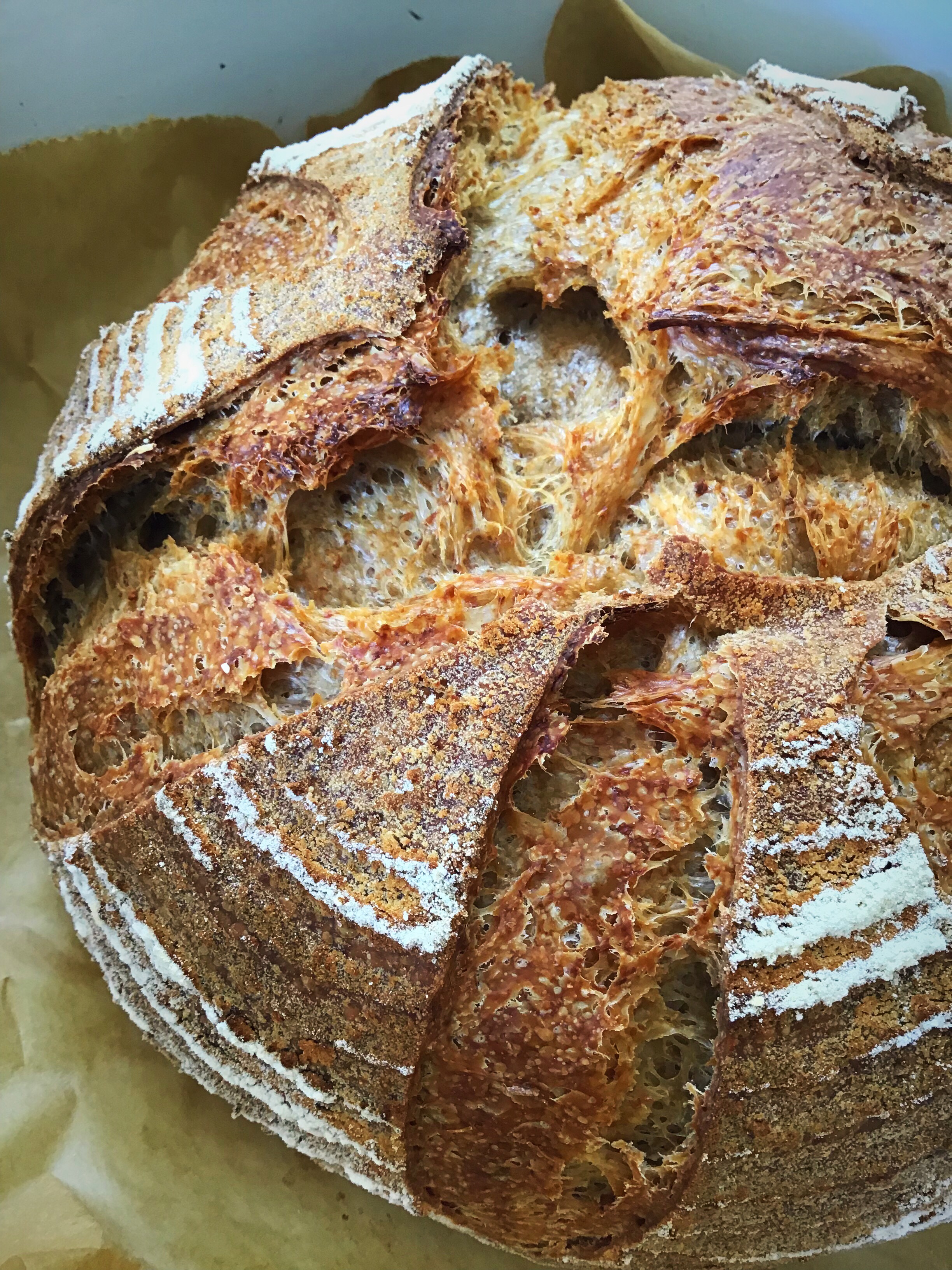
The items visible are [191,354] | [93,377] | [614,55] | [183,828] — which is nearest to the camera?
[183,828]

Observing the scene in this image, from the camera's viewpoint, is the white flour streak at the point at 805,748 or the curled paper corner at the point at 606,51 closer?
the white flour streak at the point at 805,748

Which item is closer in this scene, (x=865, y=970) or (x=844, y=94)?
(x=865, y=970)

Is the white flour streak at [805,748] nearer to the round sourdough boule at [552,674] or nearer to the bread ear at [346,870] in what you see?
the round sourdough boule at [552,674]

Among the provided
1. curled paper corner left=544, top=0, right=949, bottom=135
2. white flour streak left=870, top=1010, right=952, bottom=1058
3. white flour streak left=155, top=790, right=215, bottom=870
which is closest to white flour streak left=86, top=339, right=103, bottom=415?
white flour streak left=155, top=790, right=215, bottom=870

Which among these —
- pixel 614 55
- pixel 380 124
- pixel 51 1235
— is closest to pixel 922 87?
pixel 614 55

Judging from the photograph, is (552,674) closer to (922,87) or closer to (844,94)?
(844,94)

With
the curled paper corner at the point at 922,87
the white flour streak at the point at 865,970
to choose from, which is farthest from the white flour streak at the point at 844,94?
the white flour streak at the point at 865,970

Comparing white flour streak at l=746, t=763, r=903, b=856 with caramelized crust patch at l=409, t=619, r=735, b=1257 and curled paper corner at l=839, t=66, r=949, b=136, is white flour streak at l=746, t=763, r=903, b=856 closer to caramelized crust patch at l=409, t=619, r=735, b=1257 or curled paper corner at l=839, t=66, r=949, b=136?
caramelized crust patch at l=409, t=619, r=735, b=1257
